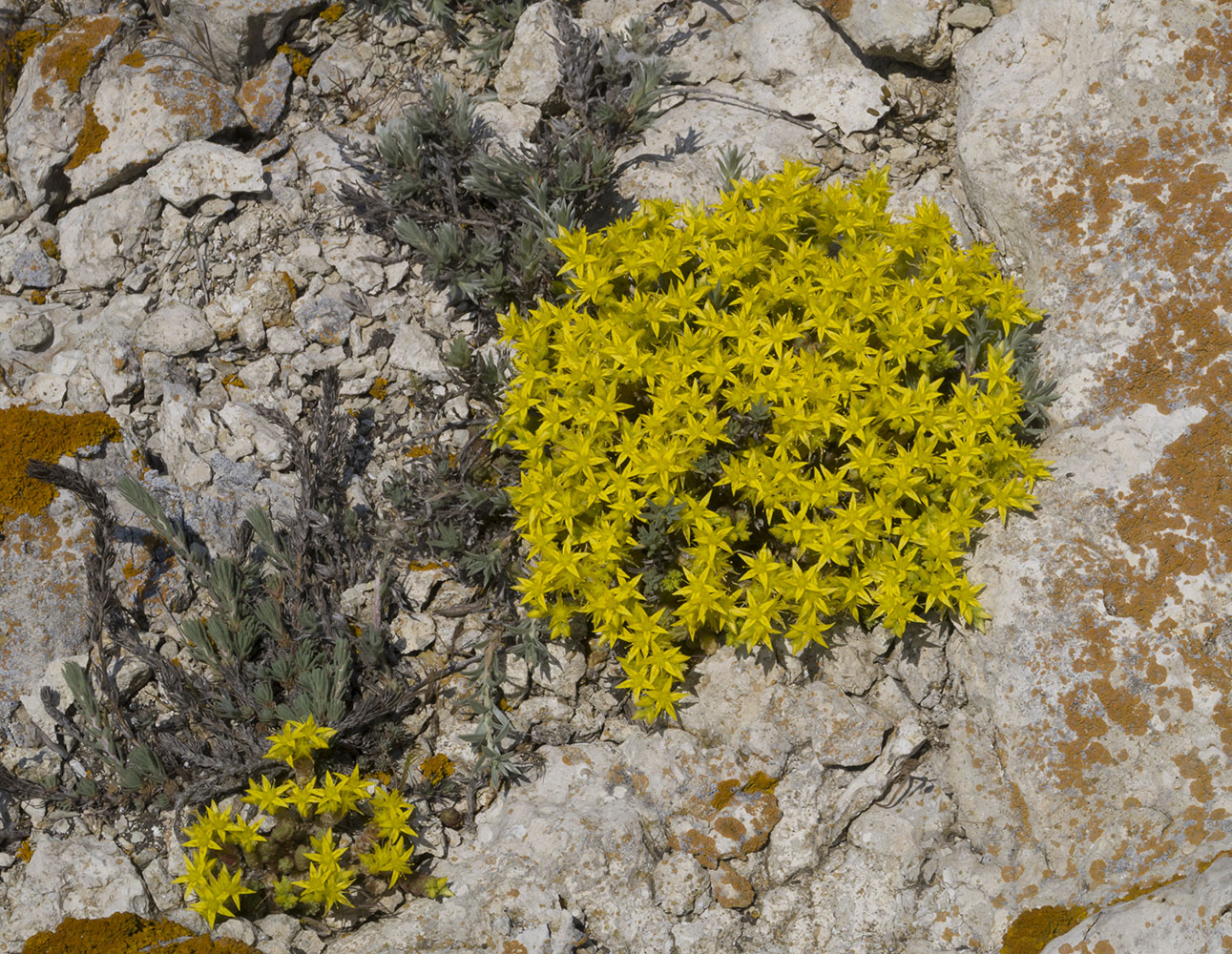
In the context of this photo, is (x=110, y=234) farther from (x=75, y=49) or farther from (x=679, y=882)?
(x=679, y=882)

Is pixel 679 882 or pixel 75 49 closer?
pixel 679 882

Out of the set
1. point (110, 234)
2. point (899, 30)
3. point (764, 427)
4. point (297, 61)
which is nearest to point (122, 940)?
point (764, 427)

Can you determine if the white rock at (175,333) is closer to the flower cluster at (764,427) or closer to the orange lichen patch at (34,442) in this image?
the orange lichen patch at (34,442)

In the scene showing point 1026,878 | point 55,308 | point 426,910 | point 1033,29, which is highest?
point 1033,29

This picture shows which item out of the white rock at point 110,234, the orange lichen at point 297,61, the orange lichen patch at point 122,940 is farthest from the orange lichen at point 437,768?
the orange lichen at point 297,61

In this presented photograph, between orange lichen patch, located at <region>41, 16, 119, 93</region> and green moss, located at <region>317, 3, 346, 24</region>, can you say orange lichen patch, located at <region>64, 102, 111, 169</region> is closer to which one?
orange lichen patch, located at <region>41, 16, 119, 93</region>

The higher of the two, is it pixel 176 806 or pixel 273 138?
pixel 273 138

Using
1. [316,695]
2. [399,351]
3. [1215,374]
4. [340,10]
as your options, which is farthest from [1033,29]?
[316,695]

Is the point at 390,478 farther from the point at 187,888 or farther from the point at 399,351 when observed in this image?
the point at 187,888
